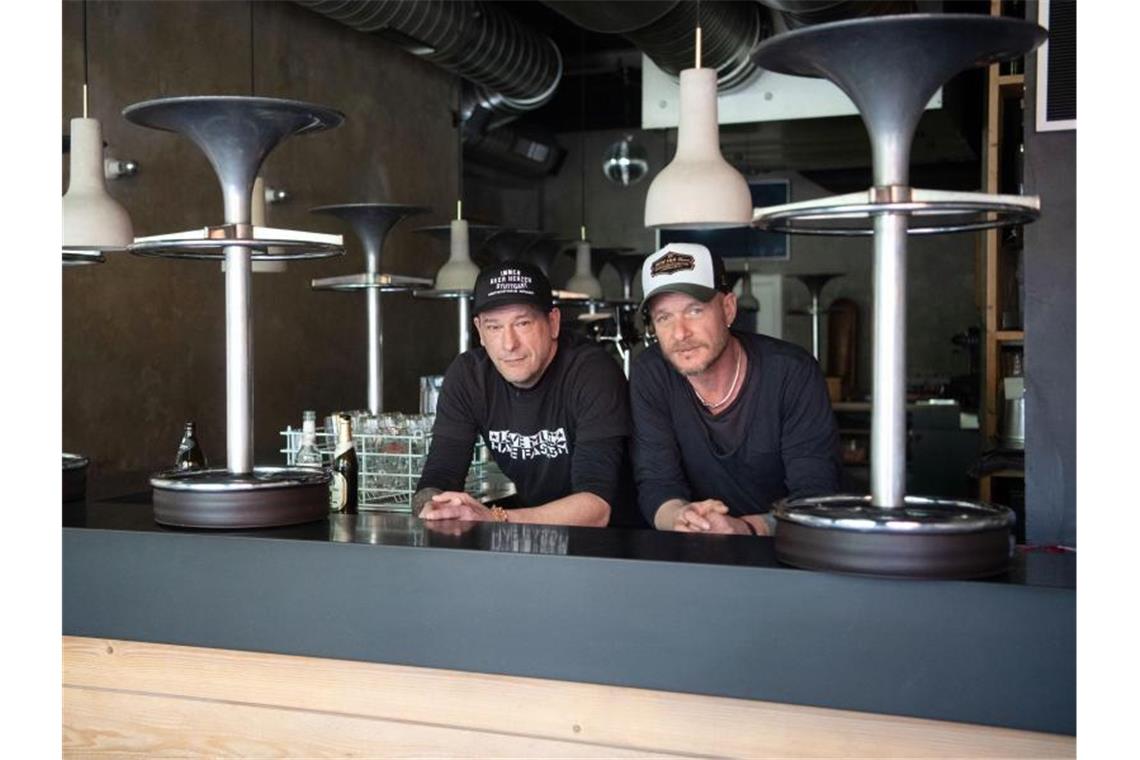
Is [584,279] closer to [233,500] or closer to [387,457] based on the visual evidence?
[387,457]

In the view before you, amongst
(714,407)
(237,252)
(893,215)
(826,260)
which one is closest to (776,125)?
(826,260)

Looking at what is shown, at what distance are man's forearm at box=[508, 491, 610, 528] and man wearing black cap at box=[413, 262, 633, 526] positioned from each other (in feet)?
0.16

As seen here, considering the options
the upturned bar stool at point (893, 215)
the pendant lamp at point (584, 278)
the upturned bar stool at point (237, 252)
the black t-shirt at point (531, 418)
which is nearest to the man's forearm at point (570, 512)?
the black t-shirt at point (531, 418)

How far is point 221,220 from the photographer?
15.8 ft

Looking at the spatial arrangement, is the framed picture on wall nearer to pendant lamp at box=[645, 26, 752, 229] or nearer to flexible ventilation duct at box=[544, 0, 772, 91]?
flexible ventilation duct at box=[544, 0, 772, 91]

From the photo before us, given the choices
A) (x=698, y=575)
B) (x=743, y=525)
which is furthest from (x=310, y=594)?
(x=743, y=525)

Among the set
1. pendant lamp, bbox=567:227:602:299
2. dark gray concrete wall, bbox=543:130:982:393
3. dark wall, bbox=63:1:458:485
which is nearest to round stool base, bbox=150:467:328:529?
dark wall, bbox=63:1:458:485

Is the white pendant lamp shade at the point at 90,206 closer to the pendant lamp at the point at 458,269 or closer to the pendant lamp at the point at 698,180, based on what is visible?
the pendant lamp at the point at 698,180

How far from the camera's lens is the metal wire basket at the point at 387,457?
9.18ft

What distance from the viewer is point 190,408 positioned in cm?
458

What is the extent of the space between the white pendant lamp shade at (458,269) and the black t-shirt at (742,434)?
128 cm

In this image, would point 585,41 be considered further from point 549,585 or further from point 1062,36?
point 549,585

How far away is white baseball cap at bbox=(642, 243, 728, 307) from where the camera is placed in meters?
2.54

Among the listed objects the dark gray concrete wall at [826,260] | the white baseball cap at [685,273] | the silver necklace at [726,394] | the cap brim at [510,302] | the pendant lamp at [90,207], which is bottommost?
the silver necklace at [726,394]
